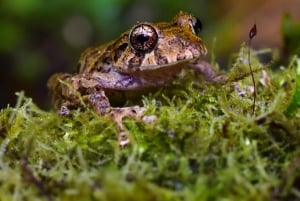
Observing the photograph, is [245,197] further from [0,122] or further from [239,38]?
[239,38]

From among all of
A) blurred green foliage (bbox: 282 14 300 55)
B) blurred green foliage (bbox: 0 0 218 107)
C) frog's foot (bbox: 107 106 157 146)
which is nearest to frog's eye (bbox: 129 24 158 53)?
frog's foot (bbox: 107 106 157 146)

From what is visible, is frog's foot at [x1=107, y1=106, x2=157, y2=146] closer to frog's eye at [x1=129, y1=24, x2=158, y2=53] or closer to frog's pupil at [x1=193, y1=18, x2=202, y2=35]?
frog's eye at [x1=129, y1=24, x2=158, y2=53]

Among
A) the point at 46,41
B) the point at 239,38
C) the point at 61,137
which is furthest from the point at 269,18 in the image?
the point at 61,137

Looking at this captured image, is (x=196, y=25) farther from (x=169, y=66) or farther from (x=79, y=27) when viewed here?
(x=79, y=27)

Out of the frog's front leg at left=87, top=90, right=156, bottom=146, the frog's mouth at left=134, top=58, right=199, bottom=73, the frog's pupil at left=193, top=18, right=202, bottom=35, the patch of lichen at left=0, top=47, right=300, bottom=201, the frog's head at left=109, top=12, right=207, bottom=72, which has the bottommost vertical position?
the patch of lichen at left=0, top=47, right=300, bottom=201

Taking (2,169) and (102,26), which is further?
(102,26)

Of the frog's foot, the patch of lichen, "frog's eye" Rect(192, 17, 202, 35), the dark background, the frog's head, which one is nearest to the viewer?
the patch of lichen

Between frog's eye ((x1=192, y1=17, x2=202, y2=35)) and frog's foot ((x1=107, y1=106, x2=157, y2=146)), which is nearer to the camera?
frog's foot ((x1=107, y1=106, x2=157, y2=146))
